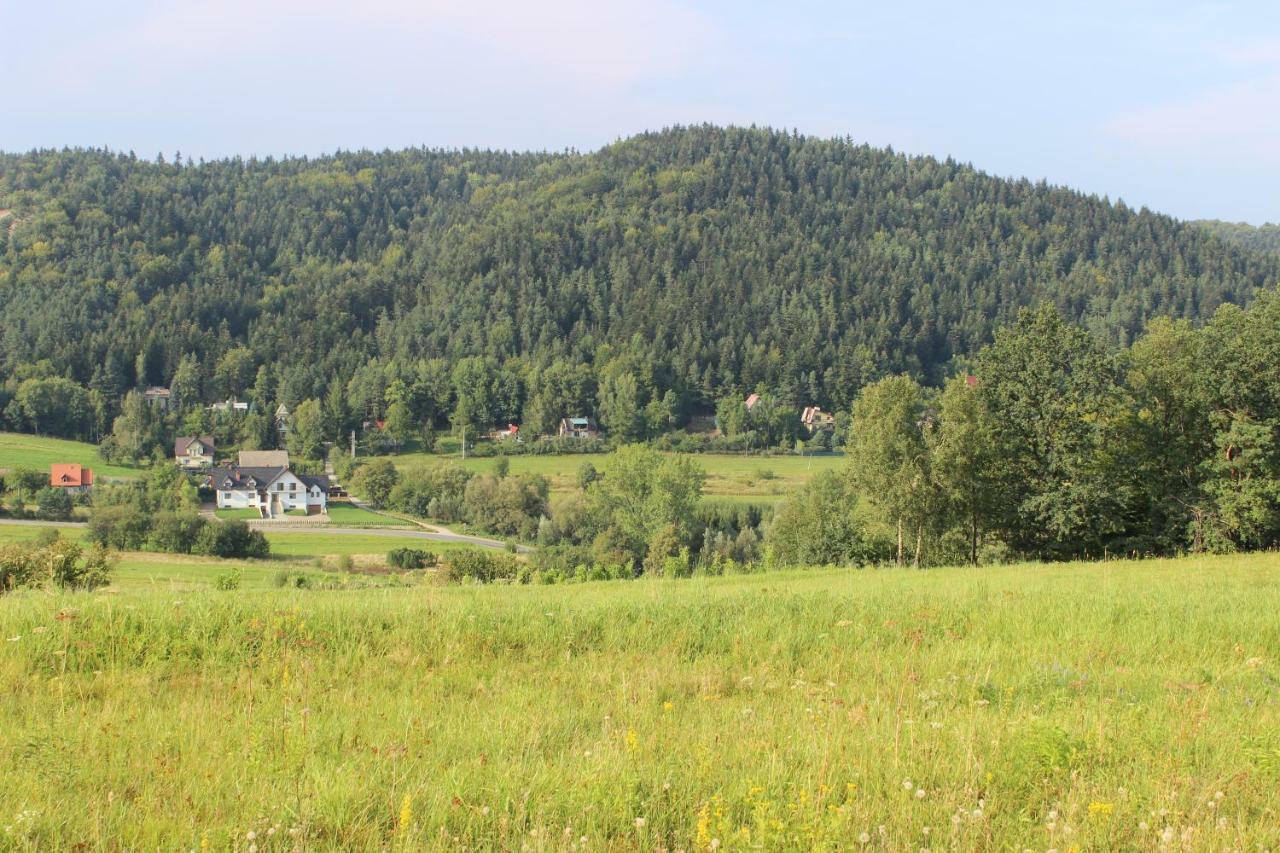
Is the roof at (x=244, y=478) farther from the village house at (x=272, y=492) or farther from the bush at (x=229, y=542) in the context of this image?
the bush at (x=229, y=542)

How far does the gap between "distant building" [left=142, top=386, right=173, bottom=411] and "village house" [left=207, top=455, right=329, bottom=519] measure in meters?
51.2

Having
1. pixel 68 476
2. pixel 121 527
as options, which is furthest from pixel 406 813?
pixel 68 476

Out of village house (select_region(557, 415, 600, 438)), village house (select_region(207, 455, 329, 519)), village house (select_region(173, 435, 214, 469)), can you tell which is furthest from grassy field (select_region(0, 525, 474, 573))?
village house (select_region(557, 415, 600, 438))

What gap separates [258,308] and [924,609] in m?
198

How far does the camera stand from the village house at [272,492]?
86.1 metres

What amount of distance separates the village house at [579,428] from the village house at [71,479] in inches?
2515

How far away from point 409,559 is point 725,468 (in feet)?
182

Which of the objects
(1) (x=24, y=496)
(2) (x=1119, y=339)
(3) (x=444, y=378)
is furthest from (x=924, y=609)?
(2) (x=1119, y=339)

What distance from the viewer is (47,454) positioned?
315 feet

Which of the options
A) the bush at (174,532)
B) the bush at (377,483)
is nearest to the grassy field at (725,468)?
the bush at (377,483)

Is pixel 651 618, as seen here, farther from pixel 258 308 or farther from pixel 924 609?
pixel 258 308

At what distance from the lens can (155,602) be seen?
9492 mm

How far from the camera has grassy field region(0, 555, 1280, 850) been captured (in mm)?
4660

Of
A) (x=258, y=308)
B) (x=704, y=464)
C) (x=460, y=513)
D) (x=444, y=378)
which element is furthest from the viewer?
(x=258, y=308)
